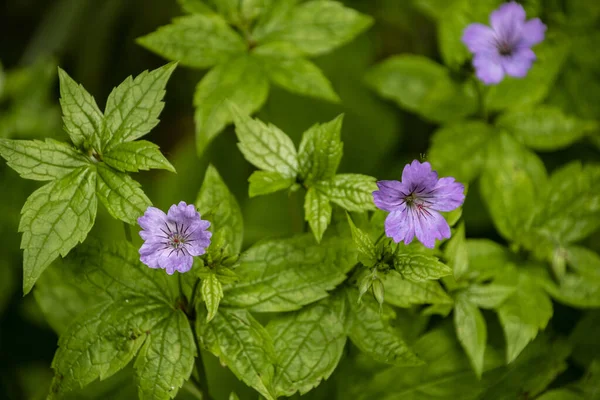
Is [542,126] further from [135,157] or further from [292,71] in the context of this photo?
[135,157]

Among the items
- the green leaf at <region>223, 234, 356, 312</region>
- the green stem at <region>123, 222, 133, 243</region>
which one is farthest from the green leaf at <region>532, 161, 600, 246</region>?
the green stem at <region>123, 222, 133, 243</region>

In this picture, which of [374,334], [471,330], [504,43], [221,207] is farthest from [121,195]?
[504,43]

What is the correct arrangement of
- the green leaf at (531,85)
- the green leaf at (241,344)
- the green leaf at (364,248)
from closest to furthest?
the green leaf at (364,248), the green leaf at (241,344), the green leaf at (531,85)

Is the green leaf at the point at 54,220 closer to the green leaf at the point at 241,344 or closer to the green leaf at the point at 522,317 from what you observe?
the green leaf at the point at 241,344

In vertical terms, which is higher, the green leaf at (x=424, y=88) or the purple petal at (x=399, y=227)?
the purple petal at (x=399, y=227)

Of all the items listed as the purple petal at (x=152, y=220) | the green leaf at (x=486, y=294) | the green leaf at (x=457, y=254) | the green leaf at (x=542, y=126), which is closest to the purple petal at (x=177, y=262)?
the purple petal at (x=152, y=220)

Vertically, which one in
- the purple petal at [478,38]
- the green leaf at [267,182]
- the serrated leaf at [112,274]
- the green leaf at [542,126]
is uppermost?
the purple petal at [478,38]

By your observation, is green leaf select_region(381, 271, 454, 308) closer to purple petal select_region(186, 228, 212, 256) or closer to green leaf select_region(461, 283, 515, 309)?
green leaf select_region(461, 283, 515, 309)
